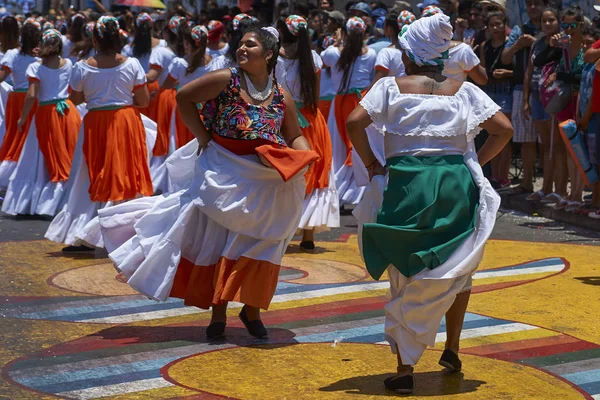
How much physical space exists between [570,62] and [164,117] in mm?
5555

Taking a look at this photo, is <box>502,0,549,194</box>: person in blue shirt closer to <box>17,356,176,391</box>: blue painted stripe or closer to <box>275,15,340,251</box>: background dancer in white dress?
<box>275,15,340,251</box>: background dancer in white dress

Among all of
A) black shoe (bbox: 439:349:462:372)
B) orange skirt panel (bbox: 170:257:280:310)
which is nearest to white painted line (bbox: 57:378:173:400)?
orange skirt panel (bbox: 170:257:280:310)

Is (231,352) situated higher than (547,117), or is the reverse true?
(547,117)

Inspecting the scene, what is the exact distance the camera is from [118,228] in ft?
24.9

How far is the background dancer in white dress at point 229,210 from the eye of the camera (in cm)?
718

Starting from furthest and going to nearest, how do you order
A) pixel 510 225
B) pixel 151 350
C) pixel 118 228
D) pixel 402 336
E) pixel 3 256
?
pixel 510 225
pixel 3 256
pixel 118 228
pixel 151 350
pixel 402 336

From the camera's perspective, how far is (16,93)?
1485 centimetres

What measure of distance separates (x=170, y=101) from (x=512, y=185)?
15.8 ft

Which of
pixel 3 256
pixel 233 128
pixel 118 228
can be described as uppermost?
pixel 233 128

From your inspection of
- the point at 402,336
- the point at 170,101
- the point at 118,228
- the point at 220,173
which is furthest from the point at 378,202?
the point at 170,101

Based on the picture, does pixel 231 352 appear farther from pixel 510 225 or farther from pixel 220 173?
pixel 510 225

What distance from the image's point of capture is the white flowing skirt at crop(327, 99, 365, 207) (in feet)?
43.8

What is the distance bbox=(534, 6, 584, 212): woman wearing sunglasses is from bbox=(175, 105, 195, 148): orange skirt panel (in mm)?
4376

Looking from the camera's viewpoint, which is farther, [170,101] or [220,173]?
[170,101]
